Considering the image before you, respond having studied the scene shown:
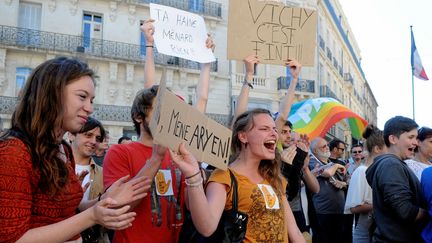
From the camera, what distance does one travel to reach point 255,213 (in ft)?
7.64

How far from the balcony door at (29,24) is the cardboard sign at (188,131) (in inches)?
705

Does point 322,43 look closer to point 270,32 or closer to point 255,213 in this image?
point 270,32

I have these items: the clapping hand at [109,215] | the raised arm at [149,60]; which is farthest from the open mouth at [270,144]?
the clapping hand at [109,215]

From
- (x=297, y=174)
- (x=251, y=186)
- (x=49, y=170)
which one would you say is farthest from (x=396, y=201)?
(x=49, y=170)

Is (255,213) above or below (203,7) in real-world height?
below

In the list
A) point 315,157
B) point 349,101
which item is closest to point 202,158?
point 315,157

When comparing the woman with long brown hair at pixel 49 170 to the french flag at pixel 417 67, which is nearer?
the woman with long brown hair at pixel 49 170

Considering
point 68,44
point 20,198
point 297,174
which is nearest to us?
point 20,198

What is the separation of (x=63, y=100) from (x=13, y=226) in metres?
0.56

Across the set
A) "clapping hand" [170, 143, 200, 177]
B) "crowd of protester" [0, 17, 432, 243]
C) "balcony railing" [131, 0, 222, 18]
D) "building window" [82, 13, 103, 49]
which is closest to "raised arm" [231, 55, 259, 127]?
"crowd of protester" [0, 17, 432, 243]

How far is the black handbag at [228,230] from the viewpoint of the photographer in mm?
2223

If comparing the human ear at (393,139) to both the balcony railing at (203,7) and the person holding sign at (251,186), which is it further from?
the balcony railing at (203,7)

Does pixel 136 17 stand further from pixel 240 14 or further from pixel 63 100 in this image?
pixel 63 100

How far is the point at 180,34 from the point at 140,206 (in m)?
1.56
